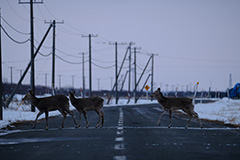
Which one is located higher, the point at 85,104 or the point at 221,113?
the point at 85,104

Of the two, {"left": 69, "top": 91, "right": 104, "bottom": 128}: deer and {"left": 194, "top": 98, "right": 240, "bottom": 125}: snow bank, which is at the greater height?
{"left": 69, "top": 91, "right": 104, "bottom": 128}: deer

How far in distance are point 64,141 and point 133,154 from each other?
332 cm

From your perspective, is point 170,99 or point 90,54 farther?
point 90,54

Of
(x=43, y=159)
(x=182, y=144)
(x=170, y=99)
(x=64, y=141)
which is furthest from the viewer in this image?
(x=170, y=99)

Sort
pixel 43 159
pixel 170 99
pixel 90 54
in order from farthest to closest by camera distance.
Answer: pixel 90 54 → pixel 170 99 → pixel 43 159

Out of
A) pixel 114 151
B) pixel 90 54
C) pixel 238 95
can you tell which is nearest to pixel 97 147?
pixel 114 151

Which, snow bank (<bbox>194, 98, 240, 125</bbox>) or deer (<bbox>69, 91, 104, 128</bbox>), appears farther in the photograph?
snow bank (<bbox>194, 98, 240, 125</bbox>)

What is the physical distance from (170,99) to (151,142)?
22.8 feet

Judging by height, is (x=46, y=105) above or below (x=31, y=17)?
below

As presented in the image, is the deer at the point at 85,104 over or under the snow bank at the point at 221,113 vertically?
over

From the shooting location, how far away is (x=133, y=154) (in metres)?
8.17

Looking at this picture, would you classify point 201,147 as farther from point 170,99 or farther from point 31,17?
point 31,17

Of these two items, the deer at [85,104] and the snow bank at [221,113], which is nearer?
the deer at [85,104]

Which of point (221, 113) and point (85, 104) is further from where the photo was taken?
point (221, 113)
